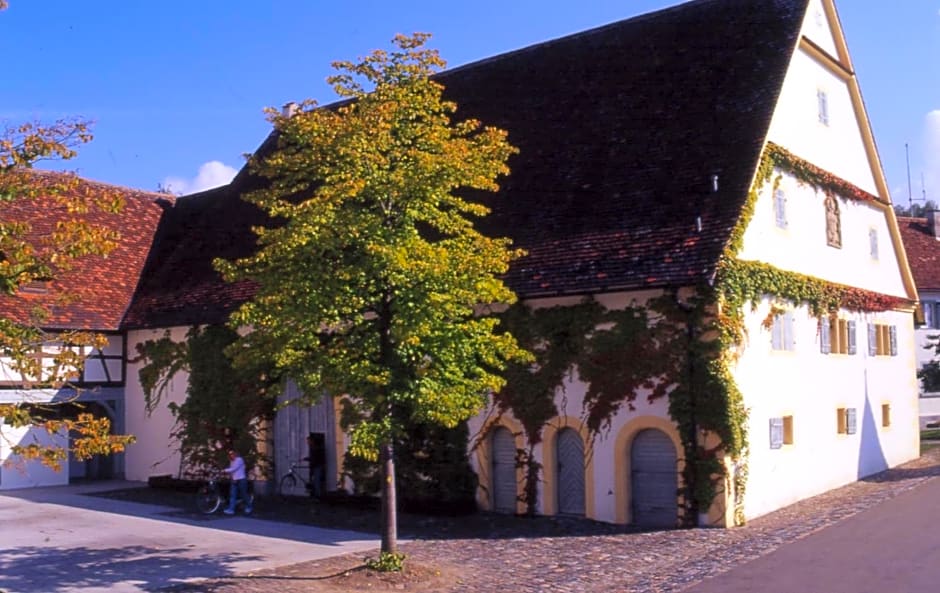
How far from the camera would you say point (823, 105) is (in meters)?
23.6

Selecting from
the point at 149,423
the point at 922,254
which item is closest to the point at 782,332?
the point at 149,423

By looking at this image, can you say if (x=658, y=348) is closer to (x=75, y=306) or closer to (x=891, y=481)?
(x=891, y=481)

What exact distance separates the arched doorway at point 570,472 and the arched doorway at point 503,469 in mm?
1023

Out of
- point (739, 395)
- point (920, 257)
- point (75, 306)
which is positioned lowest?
point (739, 395)

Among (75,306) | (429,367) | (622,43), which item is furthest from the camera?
(75,306)

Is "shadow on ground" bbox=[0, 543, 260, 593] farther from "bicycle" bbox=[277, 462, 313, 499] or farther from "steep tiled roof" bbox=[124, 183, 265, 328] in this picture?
"steep tiled roof" bbox=[124, 183, 265, 328]

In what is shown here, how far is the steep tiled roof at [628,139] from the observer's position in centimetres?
1908

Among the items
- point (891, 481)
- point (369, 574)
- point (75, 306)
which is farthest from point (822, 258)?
point (75, 306)

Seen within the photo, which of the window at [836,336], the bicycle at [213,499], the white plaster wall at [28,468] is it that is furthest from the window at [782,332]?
the white plaster wall at [28,468]

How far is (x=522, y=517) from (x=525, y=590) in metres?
6.58

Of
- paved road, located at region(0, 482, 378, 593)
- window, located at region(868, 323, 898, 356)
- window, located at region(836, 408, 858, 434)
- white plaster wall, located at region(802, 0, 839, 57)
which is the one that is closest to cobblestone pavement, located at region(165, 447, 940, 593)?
paved road, located at region(0, 482, 378, 593)

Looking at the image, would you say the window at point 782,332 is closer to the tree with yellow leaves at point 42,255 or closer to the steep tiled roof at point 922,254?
the tree with yellow leaves at point 42,255

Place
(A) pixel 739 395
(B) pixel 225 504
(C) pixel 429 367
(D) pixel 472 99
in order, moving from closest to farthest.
Answer: (C) pixel 429 367 → (A) pixel 739 395 → (B) pixel 225 504 → (D) pixel 472 99

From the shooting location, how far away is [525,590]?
13.6 meters
